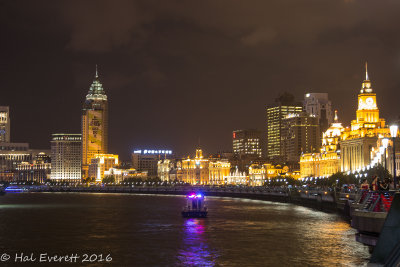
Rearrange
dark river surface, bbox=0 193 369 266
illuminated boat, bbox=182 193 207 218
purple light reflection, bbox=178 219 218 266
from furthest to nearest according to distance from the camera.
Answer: illuminated boat, bbox=182 193 207 218 → dark river surface, bbox=0 193 369 266 → purple light reflection, bbox=178 219 218 266

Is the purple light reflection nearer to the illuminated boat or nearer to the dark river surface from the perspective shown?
the dark river surface

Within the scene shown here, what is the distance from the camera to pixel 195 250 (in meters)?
48.2

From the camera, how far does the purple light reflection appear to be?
4234 cm

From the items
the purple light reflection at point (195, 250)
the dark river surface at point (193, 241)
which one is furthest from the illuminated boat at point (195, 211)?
the purple light reflection at point (195, 250)

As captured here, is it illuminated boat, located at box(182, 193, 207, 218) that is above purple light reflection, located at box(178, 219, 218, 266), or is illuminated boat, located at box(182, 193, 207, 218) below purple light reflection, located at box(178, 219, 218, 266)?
above

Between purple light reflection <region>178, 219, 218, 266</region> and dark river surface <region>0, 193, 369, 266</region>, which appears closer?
purple light reflection <region>178, 219, 218, 266</region>

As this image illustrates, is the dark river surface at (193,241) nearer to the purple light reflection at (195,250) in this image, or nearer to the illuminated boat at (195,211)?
the purple light reflection at (195,250)

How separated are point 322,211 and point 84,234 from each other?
4398cm

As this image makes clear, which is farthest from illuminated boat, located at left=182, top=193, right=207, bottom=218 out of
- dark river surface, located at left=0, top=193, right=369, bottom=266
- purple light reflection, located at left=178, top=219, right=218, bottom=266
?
purple light reflection, located at left=178, top=219, right=218, bottom=266

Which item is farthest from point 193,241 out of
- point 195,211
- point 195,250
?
point 195,211

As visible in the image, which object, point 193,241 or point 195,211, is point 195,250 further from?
point 195,211

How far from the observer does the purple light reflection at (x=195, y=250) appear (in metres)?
42.3

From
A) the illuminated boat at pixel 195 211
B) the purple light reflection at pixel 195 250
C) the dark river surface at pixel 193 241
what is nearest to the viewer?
the purple light reflection at pixel 195 250

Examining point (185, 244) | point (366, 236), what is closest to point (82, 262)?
point (185, 244)
